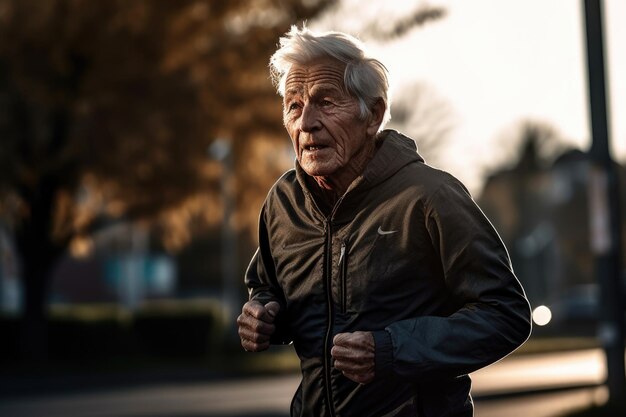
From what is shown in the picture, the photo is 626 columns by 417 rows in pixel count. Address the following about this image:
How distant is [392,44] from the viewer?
22078 millimetres

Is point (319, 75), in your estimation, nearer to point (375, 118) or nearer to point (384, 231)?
point (375, 118)

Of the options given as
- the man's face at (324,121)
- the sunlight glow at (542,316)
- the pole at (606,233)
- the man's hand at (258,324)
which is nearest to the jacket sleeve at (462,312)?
the man's face at (324,121)

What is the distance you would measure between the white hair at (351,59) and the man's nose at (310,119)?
9 centimetres

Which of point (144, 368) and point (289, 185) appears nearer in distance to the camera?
point (289, 185)

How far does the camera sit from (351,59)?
295 cm

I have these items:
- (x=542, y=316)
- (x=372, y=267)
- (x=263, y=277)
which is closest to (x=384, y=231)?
(x=372, y=267)

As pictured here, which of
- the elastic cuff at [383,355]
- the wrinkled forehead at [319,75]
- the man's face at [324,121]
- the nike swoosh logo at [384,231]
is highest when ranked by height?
the wrinkled forehead at [319,75]

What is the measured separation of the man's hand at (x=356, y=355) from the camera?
2.76m

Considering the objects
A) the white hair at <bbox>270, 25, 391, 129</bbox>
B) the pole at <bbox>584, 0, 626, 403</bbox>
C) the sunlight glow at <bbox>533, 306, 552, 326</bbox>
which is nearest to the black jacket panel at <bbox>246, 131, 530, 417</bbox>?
the white hair at <bbox>270, 25, 391, 129</bbox>

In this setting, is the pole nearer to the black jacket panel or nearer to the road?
the road

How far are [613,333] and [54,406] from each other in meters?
8.89

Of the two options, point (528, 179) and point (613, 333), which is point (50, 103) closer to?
point (613, 333)

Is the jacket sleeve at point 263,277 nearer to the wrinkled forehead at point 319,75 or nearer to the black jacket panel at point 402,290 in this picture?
the black jacket panel at point 402,290

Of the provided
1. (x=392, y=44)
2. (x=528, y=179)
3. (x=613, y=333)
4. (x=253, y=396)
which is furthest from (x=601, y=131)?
(x=528, y=179)
